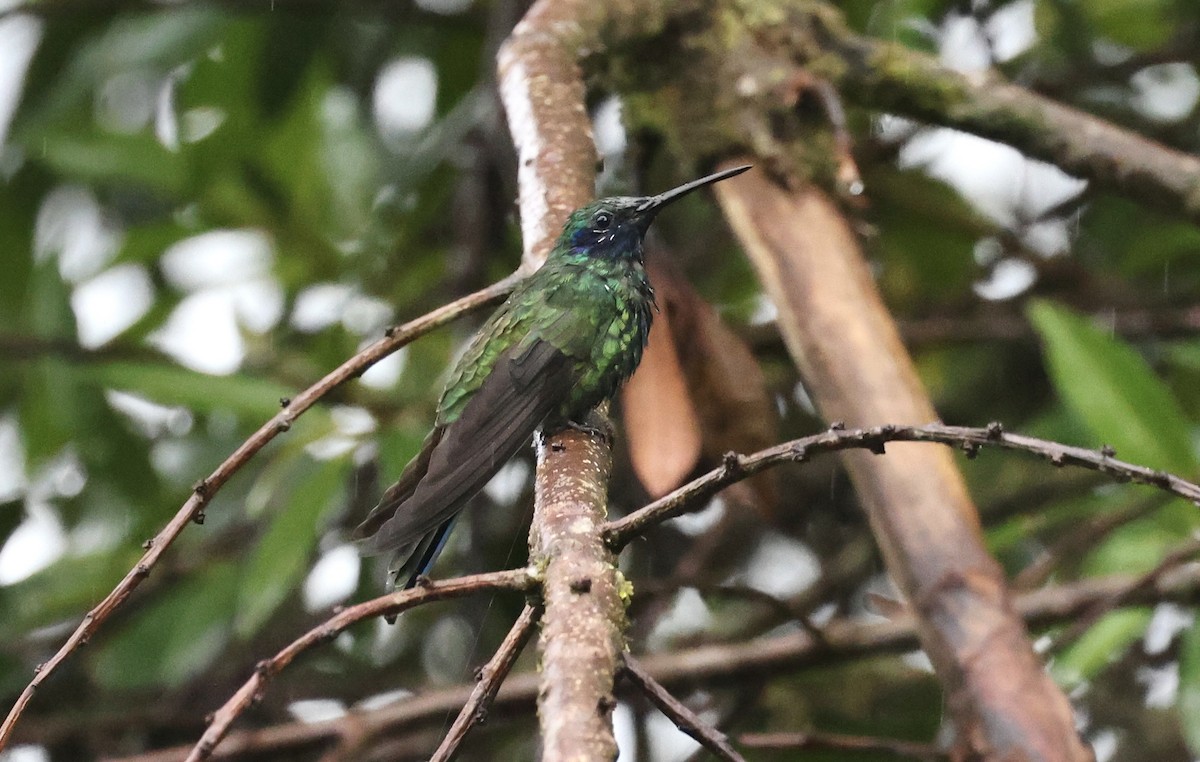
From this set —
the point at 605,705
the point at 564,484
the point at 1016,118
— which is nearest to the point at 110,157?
the point at 1016,118

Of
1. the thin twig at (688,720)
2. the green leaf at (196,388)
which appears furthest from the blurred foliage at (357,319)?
the thin twig at (688,720)

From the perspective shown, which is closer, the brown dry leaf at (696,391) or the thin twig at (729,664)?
the brown dry leaf at (696,391)

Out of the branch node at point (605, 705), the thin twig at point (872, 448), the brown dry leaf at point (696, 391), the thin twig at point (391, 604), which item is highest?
the brown dry leaf at point (696, 391)

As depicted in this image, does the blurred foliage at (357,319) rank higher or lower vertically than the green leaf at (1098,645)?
higher

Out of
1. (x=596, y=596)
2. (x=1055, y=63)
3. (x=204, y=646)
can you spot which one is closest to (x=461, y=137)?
(x=204, y=646)

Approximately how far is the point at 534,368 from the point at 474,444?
0.31 metres

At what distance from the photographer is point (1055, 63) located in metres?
4.67

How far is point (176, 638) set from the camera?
3949 mm

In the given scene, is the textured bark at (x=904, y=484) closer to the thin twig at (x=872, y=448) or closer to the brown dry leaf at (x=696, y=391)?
the brown dry leaf at (x=696, y=391)

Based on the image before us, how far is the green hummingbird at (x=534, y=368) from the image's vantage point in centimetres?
218

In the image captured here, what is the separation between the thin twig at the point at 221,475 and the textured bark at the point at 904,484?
2.45 ft

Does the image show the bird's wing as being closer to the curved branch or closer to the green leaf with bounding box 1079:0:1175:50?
the curved branch

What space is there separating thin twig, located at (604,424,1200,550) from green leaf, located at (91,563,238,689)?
2.76 m

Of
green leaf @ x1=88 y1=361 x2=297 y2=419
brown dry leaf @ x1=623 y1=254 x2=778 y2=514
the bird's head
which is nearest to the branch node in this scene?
the bird's head
